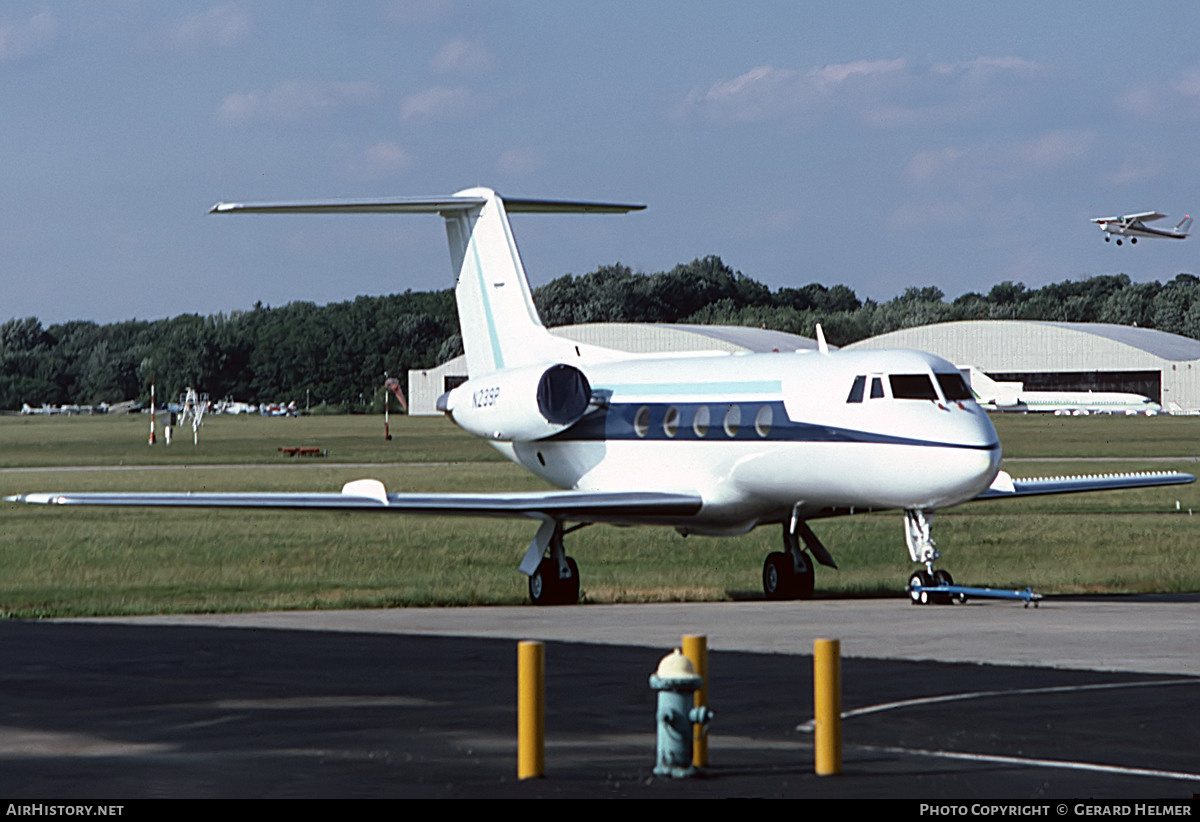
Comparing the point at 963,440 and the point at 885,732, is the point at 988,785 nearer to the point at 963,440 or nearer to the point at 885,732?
the point at 885,732

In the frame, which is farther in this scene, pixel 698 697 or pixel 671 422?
pixel 671 422

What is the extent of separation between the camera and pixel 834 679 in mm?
10062

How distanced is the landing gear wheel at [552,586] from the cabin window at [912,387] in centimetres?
510

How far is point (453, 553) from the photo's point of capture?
33.0 meters

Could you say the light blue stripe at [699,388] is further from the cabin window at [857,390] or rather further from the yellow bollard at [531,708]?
the yellow bollard at [531,708]

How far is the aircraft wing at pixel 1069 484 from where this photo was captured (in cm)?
2459

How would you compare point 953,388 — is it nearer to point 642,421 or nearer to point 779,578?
point 779,578

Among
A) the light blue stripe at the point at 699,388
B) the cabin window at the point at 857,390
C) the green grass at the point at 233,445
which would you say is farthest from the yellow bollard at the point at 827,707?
the green grass at the point at 233,445

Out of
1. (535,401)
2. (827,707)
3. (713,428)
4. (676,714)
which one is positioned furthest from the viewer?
(535,401)

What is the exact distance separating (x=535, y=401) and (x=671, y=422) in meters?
2.38

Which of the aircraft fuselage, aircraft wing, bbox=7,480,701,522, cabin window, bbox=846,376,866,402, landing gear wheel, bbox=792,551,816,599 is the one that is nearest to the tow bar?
the aircraft fuselage

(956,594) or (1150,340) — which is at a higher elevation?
(1150,340)

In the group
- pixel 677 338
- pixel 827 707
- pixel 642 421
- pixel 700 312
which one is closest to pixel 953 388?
pixel 642 421

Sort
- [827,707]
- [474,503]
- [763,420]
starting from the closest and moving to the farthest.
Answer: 1. [827,707]
2. [763,420]
3. [474,503]
